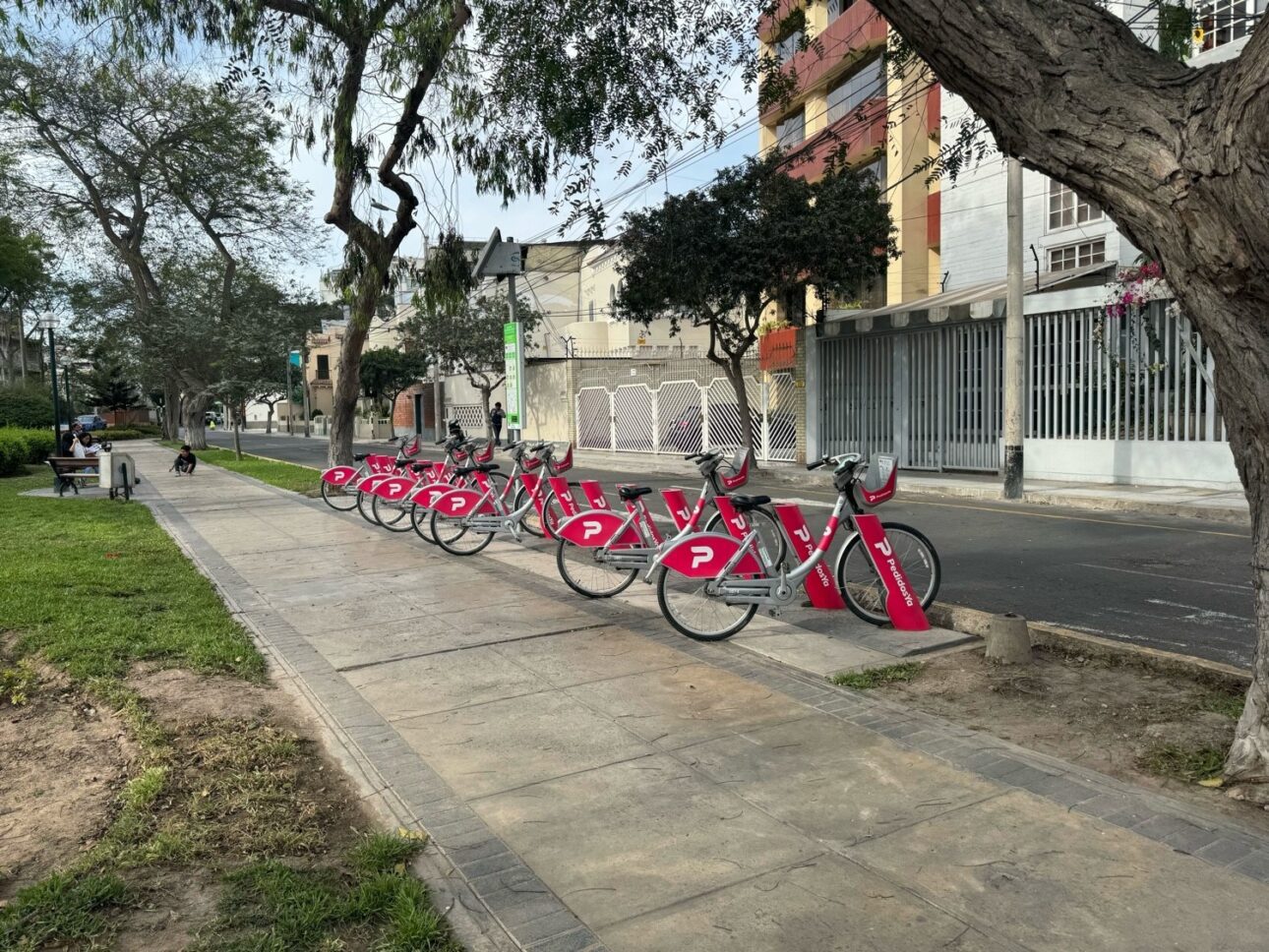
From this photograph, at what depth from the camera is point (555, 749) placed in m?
4.44

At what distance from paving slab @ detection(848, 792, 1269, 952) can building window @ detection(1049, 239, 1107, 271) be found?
60.3 feet

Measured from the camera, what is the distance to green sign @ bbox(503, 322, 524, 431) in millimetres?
16250

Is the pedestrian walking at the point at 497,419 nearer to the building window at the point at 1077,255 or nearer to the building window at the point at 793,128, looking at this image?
the building window at the point at 793,128

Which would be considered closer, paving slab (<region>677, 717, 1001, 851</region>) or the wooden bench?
paving slab (<region>677, 717, 1001, 851</region>)

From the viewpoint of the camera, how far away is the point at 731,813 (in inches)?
146

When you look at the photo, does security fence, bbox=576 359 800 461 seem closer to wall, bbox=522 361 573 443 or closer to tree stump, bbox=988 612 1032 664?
wall, bbox=522 361 573 443

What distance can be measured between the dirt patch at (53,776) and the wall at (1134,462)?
47.4 feet

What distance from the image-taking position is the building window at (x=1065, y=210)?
64.1 feet

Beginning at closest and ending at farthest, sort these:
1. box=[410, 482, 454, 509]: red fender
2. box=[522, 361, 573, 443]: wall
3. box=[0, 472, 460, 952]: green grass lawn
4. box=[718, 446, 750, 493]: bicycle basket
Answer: box=[0, 472, 460, 952]: green grass lawn
box=[718, 446, 750, 493]: bicycle basket
box=[410, 482, 454, 509]: red fender
box=[522, 361, 573, 443]: wall

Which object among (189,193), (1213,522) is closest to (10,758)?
(1213,522)

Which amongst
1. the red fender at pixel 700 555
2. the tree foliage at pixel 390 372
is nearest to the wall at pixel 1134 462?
the red fender at pixel 700 555

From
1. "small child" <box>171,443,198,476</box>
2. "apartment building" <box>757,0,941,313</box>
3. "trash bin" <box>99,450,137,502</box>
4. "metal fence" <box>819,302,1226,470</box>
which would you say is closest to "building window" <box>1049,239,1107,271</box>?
"metal fence" <box>819,302,1226,470</box>

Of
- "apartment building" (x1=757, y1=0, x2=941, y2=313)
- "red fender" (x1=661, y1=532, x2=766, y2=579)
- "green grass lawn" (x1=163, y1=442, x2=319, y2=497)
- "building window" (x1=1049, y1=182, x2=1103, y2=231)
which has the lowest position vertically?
"green grass lawn" (x1=163, y1=442, x2=319, y2=497)

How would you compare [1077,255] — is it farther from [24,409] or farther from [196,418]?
[24,409]
